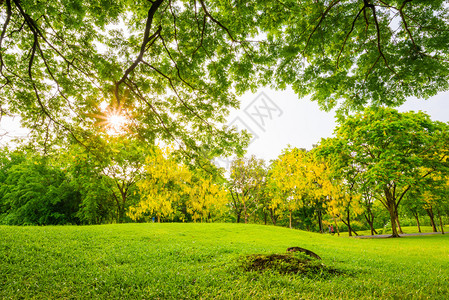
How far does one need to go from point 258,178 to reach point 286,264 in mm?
20030

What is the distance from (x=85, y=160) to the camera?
7.64 meters

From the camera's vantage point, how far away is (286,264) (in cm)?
527

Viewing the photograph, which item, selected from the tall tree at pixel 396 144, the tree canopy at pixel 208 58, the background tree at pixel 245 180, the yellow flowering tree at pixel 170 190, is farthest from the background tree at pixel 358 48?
the background tree at pixel 245 180

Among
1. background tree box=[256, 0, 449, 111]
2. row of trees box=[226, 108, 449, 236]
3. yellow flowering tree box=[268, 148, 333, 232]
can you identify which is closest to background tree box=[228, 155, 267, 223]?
row of trees box=[226, 108, 449, 236]

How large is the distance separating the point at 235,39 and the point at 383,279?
7.03 metres

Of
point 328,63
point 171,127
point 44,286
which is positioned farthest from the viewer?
point 171,127

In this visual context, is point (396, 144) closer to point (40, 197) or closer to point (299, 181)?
point (299, 181)

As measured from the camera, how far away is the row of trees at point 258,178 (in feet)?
28.5

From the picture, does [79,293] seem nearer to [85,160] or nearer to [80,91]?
[85,160]

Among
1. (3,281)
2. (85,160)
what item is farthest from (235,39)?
(3,281)

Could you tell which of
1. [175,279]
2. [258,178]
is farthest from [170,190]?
[175,279]

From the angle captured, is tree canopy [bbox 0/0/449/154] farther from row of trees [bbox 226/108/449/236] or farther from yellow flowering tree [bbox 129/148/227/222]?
yellow flowering tree [bbox 129/148/227/222]

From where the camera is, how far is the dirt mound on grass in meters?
5.08

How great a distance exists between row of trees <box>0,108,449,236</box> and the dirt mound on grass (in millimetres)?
2832
